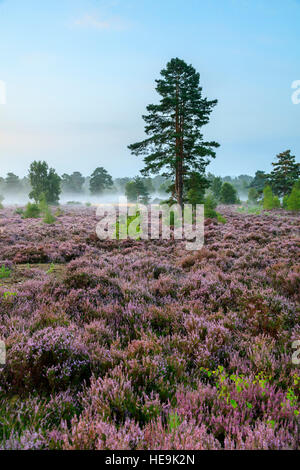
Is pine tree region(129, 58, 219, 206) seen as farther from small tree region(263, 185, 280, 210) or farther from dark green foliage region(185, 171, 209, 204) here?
small tree region(263, 185, 280, 210)

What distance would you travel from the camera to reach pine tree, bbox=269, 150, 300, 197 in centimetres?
4416

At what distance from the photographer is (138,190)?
66.7 metres

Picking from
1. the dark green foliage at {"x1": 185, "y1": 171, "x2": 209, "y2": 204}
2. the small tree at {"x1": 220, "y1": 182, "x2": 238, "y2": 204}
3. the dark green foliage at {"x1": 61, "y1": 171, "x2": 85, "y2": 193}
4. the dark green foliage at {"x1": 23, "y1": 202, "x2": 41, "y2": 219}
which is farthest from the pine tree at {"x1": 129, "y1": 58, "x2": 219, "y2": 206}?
the dark green foliage at {"x1": 61, "y1": 171, "x2": 85, "y2": 193}

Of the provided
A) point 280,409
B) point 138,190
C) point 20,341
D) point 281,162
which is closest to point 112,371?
point 20,341

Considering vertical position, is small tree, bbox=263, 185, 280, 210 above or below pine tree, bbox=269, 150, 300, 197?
below

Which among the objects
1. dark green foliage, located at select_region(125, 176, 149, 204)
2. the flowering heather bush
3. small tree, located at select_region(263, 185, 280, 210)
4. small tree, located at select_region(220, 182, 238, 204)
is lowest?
the flowering heather bush

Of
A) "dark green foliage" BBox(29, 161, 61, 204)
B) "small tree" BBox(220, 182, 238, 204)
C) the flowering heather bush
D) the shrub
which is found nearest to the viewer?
the flowering heather bush

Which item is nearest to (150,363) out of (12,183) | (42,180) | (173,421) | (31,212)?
(173,421)

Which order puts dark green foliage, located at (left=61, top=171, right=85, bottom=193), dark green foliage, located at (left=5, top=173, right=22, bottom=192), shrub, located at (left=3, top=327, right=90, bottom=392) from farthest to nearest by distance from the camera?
1. dark green foliage, located at (left=61, top=171, right=85, bottom=193)
2. dark green foliage, located at (left=5, top=173, right=22, bottom=192)
3. shrub, located at (left=3, top=327, right=90, bottom=392)

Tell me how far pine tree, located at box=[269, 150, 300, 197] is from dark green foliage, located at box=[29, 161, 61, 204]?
1745 inches

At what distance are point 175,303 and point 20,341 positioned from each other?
2859 millimetres

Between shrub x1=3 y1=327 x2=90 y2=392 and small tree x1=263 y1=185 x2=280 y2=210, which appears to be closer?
shrub x1=3 y1=327 x2=90 y2=392

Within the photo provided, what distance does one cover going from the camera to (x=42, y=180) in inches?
1714
